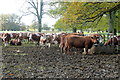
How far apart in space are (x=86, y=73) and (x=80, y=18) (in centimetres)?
800

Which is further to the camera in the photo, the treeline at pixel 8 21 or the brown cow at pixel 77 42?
the treeline at pixel 8 21

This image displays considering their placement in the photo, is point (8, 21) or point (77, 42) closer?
point (77, 42)

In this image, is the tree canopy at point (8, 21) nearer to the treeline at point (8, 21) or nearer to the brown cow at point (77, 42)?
the treeline at point (8, 21)

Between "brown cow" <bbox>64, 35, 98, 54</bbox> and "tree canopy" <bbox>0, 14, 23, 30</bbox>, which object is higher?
"tree canopy" <bbox>0, 14, 23, 30</bbox>

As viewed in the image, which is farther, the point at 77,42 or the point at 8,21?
the point at 8,21

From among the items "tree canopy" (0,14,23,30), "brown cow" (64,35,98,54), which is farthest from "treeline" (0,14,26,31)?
"brown cow" (64,35,98,54)

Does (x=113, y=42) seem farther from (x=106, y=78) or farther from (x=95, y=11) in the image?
(x=106, y=78)

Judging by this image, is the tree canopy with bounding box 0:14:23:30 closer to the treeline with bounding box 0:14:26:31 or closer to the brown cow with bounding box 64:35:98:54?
the treeline with bounding box 0:14:26:31

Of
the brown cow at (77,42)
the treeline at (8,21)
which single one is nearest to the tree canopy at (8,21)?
the treeline at (8,21)

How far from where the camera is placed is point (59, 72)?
5.48 m

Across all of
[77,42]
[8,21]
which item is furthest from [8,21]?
[77,42]

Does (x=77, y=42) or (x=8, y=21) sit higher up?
(x=8, y=21)

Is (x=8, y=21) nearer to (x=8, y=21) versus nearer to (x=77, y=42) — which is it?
(x=8, y=21)

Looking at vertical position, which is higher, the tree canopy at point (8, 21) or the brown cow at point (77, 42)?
the tree canopy at point (8, 21)
